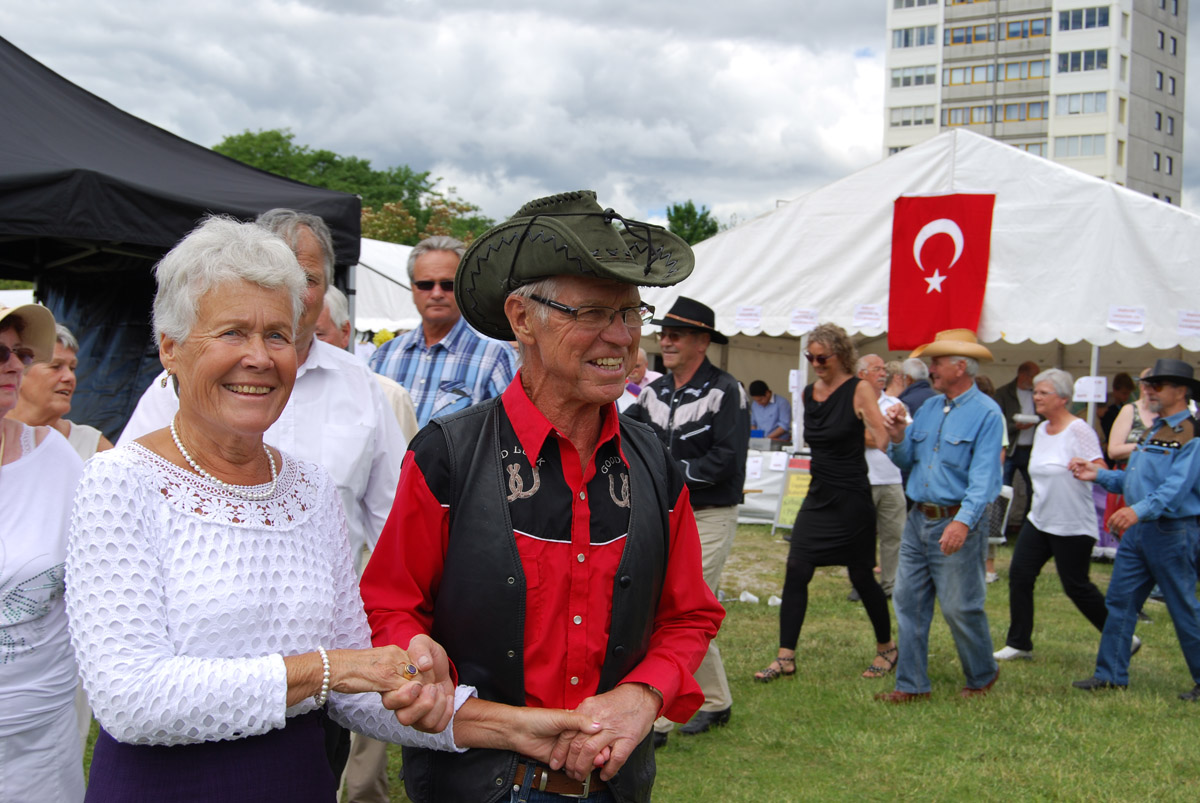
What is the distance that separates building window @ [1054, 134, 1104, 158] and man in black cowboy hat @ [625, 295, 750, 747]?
84.8 metres

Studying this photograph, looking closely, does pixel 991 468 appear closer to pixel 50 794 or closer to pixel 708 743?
pixel 708 743

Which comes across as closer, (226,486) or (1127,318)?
(226,486)

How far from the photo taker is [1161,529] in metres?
6.14

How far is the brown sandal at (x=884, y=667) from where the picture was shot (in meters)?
6.50

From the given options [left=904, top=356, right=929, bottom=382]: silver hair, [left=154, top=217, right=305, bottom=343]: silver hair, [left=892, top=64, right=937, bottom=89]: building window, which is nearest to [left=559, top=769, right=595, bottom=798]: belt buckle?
[left=154, top=217, right=305, bottom=343]: silver hair

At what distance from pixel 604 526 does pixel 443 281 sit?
280 centimetres

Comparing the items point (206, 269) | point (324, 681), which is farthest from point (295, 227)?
point (324, 681)

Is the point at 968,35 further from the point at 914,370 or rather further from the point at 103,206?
the point at 103,206

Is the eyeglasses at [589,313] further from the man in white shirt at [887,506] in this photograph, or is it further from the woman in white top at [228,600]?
the man in white shirt at [887,506]

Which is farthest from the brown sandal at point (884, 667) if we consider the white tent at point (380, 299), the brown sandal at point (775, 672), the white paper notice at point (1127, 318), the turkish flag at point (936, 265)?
the white tent at point (380, 299)

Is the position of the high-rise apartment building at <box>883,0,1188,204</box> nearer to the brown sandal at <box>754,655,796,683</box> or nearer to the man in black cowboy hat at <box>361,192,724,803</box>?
the brown sandal at <box>754,655,796,683</box>

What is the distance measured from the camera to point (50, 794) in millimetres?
2234

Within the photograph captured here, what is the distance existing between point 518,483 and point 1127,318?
11.3 metres

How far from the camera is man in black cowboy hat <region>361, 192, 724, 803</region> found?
6.59 feet
